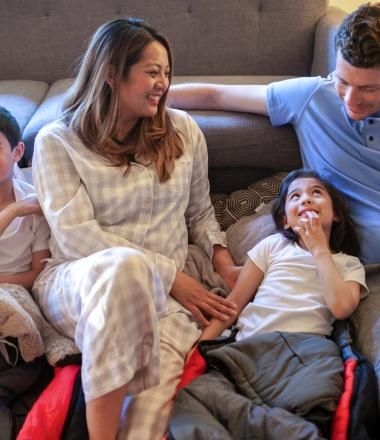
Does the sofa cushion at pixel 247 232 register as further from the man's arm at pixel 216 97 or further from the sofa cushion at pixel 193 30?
the sofa cushion at pixel 193 30

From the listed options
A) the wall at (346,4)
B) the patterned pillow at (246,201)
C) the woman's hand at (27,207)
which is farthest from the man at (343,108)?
the wall at (346,4)

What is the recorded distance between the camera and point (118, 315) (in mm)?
1049

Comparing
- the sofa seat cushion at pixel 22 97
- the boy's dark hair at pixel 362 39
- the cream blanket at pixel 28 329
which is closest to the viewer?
the cream blanket at pixel 28 329

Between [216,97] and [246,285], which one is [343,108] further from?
[246,285]

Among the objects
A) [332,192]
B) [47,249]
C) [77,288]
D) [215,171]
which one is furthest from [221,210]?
[77,288]

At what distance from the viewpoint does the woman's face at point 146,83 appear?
54.0 inches

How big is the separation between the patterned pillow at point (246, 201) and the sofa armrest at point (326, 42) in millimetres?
637

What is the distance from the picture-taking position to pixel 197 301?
1.40 meters

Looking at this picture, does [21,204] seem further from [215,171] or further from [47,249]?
[215,171]

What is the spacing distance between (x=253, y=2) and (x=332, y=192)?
1.23 meters

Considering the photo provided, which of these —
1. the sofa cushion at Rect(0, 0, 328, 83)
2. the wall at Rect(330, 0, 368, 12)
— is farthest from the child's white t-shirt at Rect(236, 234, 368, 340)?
the wall at Rect(330, 0, 368, 12)

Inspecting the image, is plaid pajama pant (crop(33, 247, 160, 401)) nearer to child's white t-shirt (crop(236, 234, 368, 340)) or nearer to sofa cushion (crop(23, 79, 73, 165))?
child's white t-shirt (crop(236, 234, 368, 340))

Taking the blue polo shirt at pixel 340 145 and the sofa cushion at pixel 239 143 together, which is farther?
the sofa cushion at pixel 239 143

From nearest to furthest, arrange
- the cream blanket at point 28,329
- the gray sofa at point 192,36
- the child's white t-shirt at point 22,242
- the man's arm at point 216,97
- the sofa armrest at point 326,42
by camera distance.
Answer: the cream blanket at point 28,329
the child's white t-shirt at point 22,242
the man's arm at point 216,97
the sofa armrest at point 326,42
the gray sofa at point 192,36
